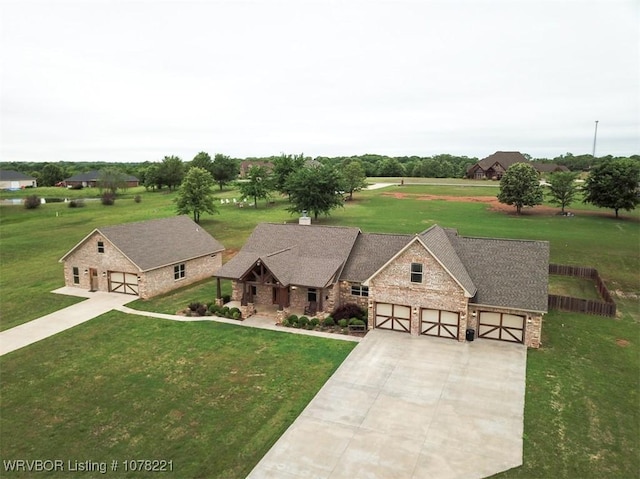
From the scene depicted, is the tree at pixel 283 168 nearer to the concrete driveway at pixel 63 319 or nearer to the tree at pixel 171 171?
the tree at pixel 171 171

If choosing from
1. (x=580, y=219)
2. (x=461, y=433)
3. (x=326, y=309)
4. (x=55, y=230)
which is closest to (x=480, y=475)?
(x=461, y=433)

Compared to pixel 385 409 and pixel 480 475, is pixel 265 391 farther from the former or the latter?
pixel 480 475

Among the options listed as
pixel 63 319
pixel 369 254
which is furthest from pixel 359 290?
pixel 63 319

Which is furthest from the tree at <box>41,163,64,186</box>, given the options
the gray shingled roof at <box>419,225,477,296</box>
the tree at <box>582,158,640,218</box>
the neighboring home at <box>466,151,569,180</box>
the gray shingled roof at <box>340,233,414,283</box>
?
the gray shingled roof at <box>419,225,477,296</box>

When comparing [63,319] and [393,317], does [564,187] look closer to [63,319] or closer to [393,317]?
[393,317]

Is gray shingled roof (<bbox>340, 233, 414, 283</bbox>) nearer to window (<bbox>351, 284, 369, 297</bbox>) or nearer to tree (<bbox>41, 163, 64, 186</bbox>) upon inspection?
window (<bbox>351, 284, 369, 297</bbox>)
